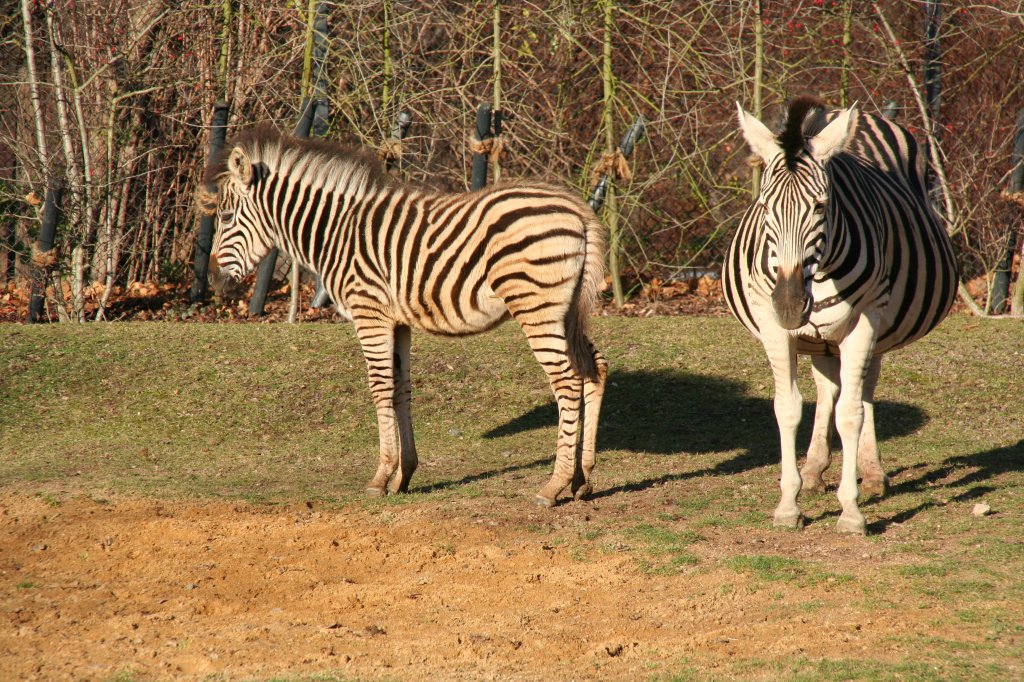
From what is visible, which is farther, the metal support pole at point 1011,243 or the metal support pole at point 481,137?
the metal support pole at point 481,137

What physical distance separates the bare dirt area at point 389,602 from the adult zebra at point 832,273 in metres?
0.79

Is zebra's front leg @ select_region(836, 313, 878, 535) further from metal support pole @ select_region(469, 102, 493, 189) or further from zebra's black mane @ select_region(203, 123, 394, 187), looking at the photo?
metal support pole @ select_region(469, 102, 493, 189)

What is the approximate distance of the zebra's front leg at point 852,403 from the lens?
5.86 metres

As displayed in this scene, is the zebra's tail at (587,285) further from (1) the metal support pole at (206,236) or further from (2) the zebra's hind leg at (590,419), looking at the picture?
(1) the metal support pole at (206,236)

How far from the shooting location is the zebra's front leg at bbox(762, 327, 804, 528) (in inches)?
235

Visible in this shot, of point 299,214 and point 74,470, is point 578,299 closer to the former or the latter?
point 299,214

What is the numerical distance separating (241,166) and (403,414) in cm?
217

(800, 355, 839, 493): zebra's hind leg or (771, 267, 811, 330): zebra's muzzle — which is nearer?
(771, 267, 811, 330): zebra's muzzle

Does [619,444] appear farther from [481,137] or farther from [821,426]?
[481,137]

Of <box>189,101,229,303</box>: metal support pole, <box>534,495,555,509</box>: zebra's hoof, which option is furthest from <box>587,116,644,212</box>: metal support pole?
<box>534,495,555,509</box>: zebra's hoof

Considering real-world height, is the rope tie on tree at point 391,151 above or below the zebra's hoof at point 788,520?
above

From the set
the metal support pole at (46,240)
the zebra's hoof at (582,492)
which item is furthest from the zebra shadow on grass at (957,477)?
the metal support pole at (46,240)

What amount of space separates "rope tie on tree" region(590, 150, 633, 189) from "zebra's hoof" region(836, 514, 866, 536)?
22.6 feet

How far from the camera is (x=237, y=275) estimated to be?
8188mm
